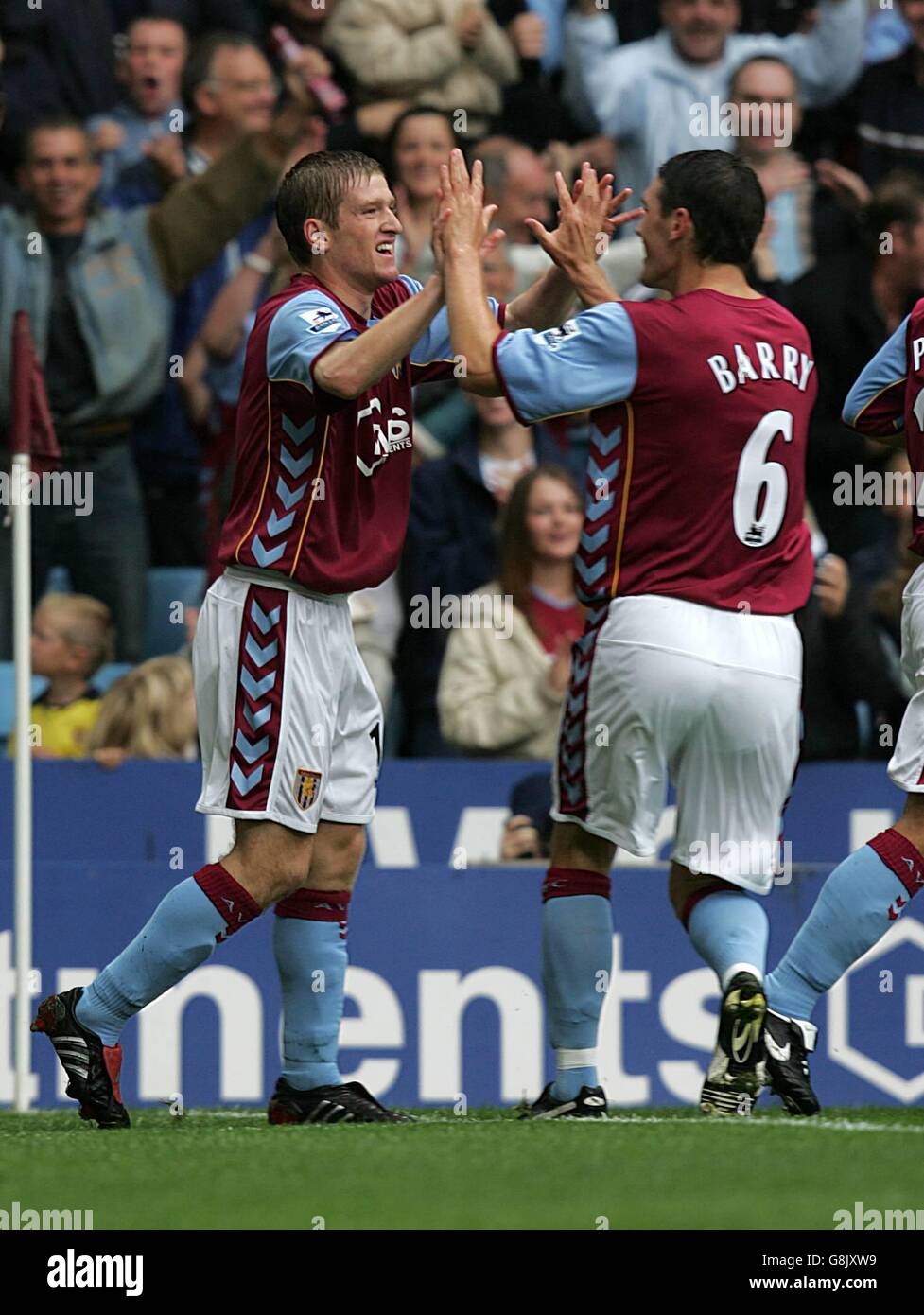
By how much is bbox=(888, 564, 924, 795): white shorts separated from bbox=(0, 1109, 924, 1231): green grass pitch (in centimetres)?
83

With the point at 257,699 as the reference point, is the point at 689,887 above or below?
below

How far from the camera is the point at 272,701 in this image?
535 centimetres

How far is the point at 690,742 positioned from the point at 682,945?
239 cm

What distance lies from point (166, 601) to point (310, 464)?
3.77 metres

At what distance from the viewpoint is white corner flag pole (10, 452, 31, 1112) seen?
6.90 metres

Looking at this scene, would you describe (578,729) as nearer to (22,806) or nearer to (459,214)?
(459,214)

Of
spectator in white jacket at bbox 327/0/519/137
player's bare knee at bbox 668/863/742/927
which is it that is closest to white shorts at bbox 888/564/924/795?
player's bare knee at bbox 668/863/742/927

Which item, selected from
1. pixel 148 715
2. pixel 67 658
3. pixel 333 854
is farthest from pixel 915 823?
pixel 67 658

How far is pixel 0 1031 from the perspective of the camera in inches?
306

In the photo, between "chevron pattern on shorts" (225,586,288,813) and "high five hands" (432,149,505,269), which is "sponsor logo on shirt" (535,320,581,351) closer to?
"high five hands" (432,149,505,269)

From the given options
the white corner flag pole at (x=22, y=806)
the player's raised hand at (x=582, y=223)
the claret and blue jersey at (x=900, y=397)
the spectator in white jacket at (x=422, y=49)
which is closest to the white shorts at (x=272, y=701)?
the player's raised hand at (x=582, y=223)

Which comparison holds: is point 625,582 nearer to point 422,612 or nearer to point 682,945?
point 682,945
